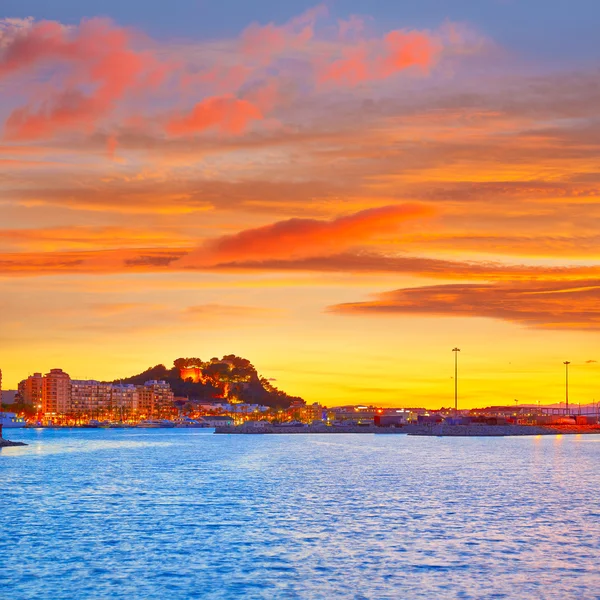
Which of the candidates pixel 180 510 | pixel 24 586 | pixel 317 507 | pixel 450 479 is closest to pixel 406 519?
pixel 317 507

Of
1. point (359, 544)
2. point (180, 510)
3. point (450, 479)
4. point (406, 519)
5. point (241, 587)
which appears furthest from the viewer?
point (450, 479)

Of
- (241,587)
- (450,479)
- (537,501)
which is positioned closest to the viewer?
(241,587)

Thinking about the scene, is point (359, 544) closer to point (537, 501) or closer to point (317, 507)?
point (317, 507)

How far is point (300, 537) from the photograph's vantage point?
51.7m

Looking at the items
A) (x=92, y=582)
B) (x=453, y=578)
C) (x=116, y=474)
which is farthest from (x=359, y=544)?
(x=116, y=474)

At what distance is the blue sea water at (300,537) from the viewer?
38188mm

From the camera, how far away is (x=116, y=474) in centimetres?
10644

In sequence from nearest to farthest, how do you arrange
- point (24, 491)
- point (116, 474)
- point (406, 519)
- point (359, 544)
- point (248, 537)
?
point (359, 544), point (248, 537), point (406, 519), point (24, 491), point (116, 474)

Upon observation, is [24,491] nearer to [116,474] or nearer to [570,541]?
[116,474]

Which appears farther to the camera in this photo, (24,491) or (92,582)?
(24,491)

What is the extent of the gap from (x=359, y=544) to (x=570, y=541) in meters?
11.2

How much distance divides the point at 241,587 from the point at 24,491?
168 feet

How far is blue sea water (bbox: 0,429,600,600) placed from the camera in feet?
125

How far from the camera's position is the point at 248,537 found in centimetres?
5191
